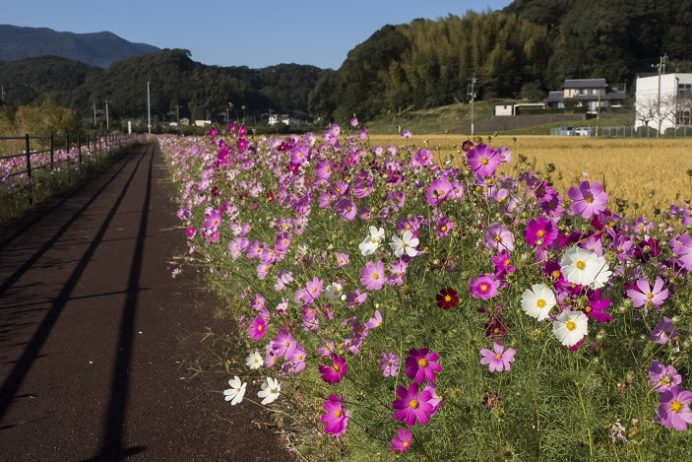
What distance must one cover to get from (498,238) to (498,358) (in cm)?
47

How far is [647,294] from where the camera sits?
187cm

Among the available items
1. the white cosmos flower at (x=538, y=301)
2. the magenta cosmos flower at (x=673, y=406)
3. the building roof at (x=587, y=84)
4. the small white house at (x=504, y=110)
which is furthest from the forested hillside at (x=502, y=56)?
the magenta cosmos flower at (x=673, y=406)

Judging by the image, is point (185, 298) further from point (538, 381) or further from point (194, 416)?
point (538, 381)

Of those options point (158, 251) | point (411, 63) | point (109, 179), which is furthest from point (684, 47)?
point (158, 251)

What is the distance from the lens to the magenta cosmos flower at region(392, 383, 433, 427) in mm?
1715

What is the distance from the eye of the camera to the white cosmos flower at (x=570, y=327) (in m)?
1.57

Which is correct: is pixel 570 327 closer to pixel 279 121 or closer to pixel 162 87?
pixel 279 121

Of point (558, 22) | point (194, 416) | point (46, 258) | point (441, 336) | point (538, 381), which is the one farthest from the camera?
point (558, 22)

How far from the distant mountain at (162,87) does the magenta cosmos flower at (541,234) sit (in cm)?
8099

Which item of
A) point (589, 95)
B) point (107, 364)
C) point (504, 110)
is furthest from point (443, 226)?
point (589, 95)

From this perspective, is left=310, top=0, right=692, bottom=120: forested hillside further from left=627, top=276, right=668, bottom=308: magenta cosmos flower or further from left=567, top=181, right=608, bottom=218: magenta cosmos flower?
left=627, top=276, right=668, bottom=308: magenta cosmos flower

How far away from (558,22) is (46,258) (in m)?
135

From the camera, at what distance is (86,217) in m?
10.1

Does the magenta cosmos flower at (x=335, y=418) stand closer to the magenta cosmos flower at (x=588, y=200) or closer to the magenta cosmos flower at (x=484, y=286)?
the magenta cosmos flower at (x=484, y=286)
